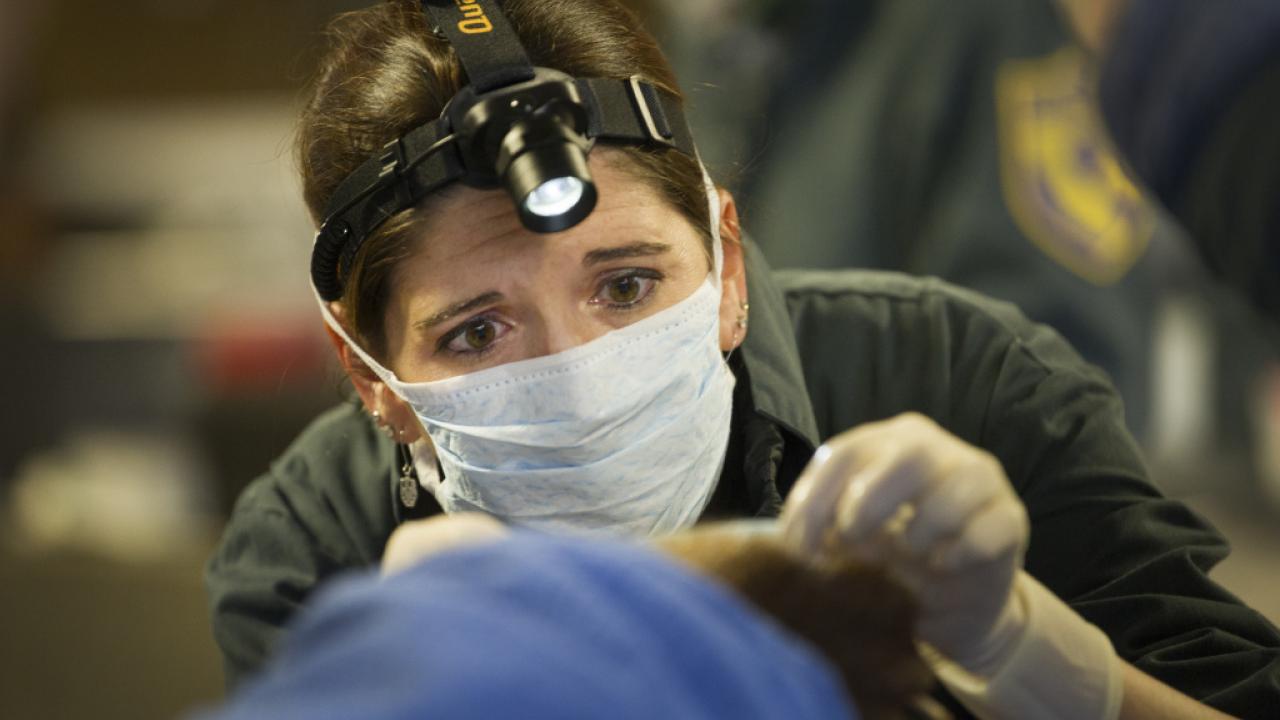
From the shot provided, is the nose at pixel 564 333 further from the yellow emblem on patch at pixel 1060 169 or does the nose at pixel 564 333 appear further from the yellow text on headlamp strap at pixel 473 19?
the yellow emblem on patch at pixel 1060 169

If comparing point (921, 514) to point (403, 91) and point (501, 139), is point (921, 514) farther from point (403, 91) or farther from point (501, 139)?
point (403, 91)

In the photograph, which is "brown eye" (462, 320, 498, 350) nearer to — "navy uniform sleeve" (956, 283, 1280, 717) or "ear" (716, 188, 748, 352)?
"ear" (716, 188, 748, 352)

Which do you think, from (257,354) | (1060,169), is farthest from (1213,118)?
(257,354)

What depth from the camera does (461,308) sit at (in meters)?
1.21

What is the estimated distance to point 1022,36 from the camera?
2494mm

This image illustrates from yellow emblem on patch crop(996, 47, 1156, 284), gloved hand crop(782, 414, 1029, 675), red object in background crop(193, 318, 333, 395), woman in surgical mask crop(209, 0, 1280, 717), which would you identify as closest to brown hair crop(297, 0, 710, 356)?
woman in surgical mask crop(209, 0, 1280, 717)

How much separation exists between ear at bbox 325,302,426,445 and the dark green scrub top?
0.08 m

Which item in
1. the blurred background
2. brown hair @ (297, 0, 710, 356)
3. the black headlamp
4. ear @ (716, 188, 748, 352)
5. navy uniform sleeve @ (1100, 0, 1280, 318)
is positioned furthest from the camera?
the blurred background

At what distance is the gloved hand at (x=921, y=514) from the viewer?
0.84 meters

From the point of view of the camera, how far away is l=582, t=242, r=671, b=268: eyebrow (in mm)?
1200

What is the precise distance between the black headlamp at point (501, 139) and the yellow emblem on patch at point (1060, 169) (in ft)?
4.34

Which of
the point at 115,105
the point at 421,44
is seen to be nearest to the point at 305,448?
the point at 421,44

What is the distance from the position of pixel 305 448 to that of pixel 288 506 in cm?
8

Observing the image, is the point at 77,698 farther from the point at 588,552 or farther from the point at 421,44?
the point at 588,552
